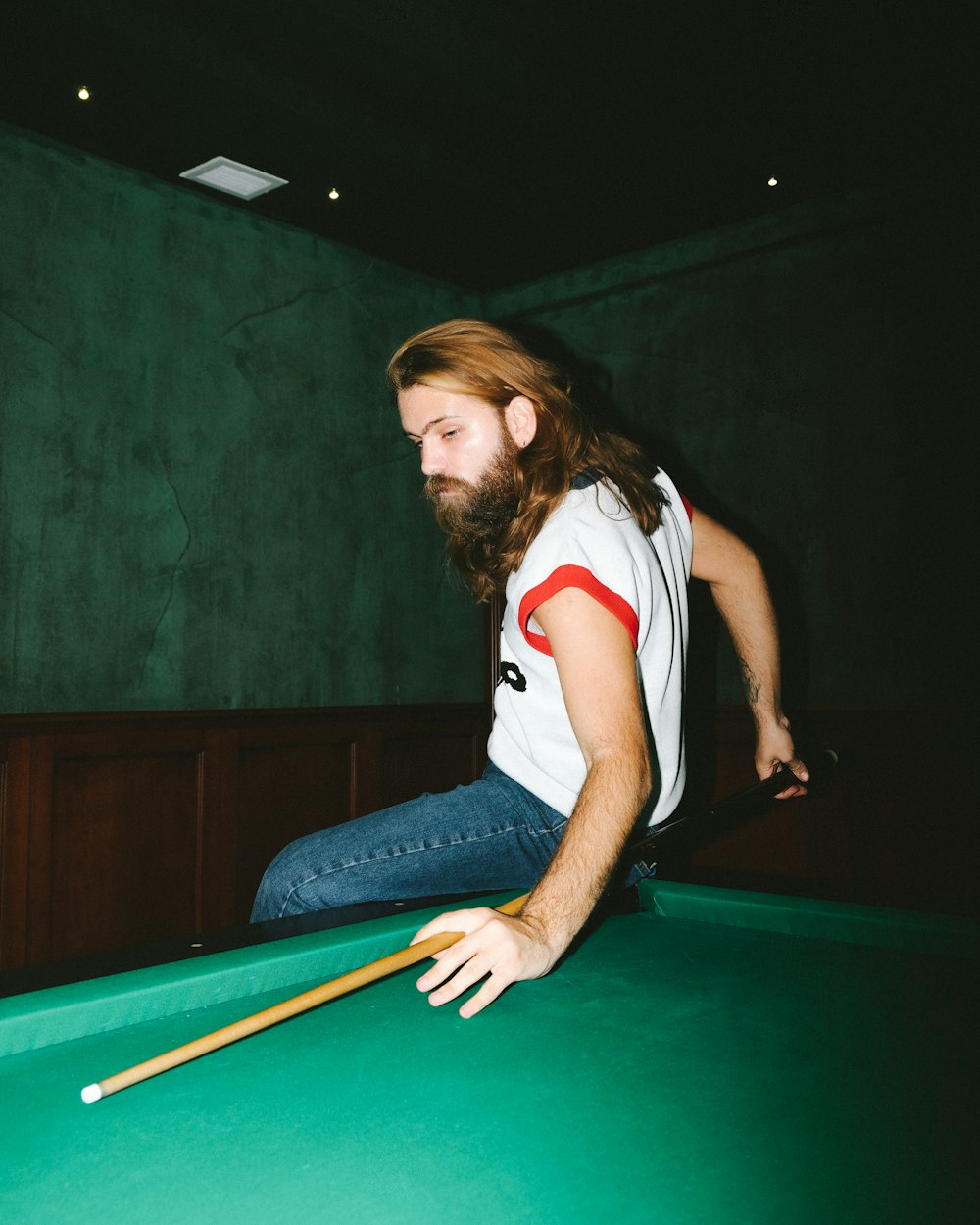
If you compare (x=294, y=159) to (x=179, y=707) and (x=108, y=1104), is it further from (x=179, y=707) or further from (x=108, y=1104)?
(x=108, y=1104)

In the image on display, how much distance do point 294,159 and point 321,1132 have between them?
11.7 feet

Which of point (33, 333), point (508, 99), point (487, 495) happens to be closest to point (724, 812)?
point (487, 495)

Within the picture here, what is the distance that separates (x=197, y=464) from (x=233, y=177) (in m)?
1.07

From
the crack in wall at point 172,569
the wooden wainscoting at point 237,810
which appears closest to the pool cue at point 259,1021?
the wooden wainscoting at point 237,810

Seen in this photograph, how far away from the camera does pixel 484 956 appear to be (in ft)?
3.91

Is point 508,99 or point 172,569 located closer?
point 508,99

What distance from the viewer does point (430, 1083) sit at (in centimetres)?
97

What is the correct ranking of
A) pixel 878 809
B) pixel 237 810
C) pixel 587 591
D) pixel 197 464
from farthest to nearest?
pixel 197 464
pixel 237 810
pixel 878 809
pixel 587 591

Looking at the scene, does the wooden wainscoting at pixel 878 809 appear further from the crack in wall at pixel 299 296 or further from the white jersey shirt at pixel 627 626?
the crack in wall at pixel 299 296

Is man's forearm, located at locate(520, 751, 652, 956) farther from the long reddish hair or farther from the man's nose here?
the man's nose

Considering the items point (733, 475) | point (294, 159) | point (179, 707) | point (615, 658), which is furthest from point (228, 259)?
point (615, 658)

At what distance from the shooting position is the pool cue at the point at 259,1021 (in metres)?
0.91

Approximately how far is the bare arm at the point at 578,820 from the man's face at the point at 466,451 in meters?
0.42

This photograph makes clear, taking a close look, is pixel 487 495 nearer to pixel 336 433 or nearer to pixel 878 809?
pixel 878 809
